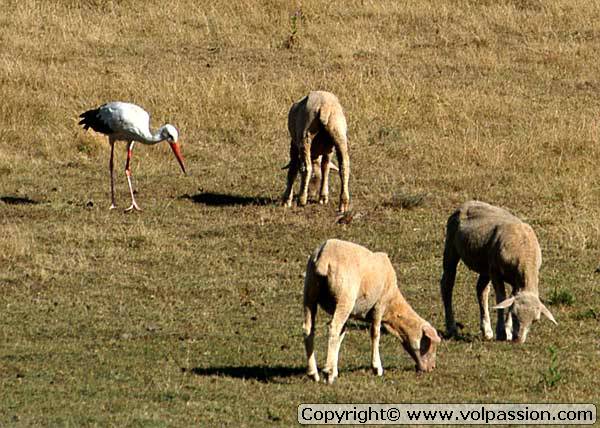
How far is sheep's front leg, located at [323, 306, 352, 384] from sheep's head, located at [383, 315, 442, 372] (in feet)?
2.21

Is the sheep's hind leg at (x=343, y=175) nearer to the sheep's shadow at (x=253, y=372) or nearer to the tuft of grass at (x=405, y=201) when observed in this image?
the tuft of grass at (x=405, y=201)

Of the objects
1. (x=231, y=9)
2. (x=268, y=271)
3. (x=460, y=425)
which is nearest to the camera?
(x=460, y=425)

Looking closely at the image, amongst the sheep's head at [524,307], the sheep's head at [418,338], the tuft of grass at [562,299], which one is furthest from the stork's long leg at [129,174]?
the sheep's head at [418,338]

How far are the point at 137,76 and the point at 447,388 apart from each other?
1419 cm

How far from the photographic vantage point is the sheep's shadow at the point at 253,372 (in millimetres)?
10969

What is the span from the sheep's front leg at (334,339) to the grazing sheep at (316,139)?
7506 millimetres

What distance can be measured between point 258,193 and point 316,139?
1304 mm

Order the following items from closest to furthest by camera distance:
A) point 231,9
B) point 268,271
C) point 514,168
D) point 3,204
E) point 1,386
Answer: point 1,386 < point 268,271 < point 3,204 < point 514,168 < point 231,9

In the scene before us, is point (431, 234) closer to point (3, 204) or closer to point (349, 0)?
point (3, 204)

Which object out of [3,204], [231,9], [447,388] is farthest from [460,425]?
[231,9]

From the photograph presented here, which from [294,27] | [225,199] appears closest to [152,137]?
[225,199]

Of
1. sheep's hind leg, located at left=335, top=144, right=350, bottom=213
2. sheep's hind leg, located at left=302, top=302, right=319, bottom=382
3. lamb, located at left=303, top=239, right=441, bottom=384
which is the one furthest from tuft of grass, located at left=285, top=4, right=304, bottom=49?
sheep's hind leg, located at left=302, top=302, right=319, bottom=382

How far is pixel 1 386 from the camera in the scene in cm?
1071

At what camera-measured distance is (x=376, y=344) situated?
10844mm
